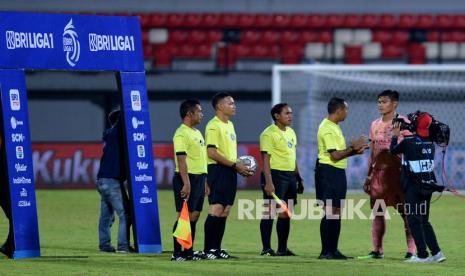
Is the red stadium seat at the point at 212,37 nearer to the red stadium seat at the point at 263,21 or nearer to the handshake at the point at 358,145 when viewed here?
the red stadium seat at the point at 263,21

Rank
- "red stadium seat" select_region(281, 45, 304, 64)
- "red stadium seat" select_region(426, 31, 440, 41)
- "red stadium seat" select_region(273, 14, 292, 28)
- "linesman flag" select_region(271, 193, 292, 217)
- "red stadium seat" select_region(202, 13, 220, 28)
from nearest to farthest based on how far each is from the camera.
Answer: "linesman flag" select_region(271, 193, 292, 217) → "red stadium seat" select_region(281, 45, 304, 64) → "red stadium seat" select_region(426, 31, 440, 41) → "red stadium seat" select_region(273, 14, 292, 28) → "red stadium seat" select_region(202, 13, 220, 28)

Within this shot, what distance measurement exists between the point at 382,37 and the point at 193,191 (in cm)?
2197

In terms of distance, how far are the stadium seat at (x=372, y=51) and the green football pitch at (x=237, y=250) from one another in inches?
453

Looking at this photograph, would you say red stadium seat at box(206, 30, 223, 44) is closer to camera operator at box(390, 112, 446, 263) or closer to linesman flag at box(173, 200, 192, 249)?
linesman flag at box(173, 200, 192, 249)

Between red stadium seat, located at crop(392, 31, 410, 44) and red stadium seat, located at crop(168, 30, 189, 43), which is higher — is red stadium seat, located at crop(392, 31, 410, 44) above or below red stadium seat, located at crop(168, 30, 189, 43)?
below

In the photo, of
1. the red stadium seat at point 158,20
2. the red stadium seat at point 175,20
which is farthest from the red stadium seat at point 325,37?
the red stadium seat at point 158,20

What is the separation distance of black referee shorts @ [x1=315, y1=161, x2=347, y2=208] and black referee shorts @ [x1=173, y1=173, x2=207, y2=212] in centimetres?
142

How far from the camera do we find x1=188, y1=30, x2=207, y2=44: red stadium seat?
116 feet

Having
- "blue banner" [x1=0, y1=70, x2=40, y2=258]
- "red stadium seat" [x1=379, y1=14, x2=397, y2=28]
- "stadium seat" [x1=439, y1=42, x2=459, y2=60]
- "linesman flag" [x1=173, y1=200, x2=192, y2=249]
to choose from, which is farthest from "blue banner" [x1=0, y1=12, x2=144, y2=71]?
"red stadium seat" [x1=379, y1=14, x2=397, y2=28]

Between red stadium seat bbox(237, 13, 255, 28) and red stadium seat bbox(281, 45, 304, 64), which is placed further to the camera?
red stadium seat bbox(237, 13, 255, 28)

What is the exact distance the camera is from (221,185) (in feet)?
46.5

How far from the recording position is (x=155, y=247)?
15352 millimetres

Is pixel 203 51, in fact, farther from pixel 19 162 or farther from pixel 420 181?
pixel 420 181

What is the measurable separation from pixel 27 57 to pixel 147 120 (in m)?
1.95
